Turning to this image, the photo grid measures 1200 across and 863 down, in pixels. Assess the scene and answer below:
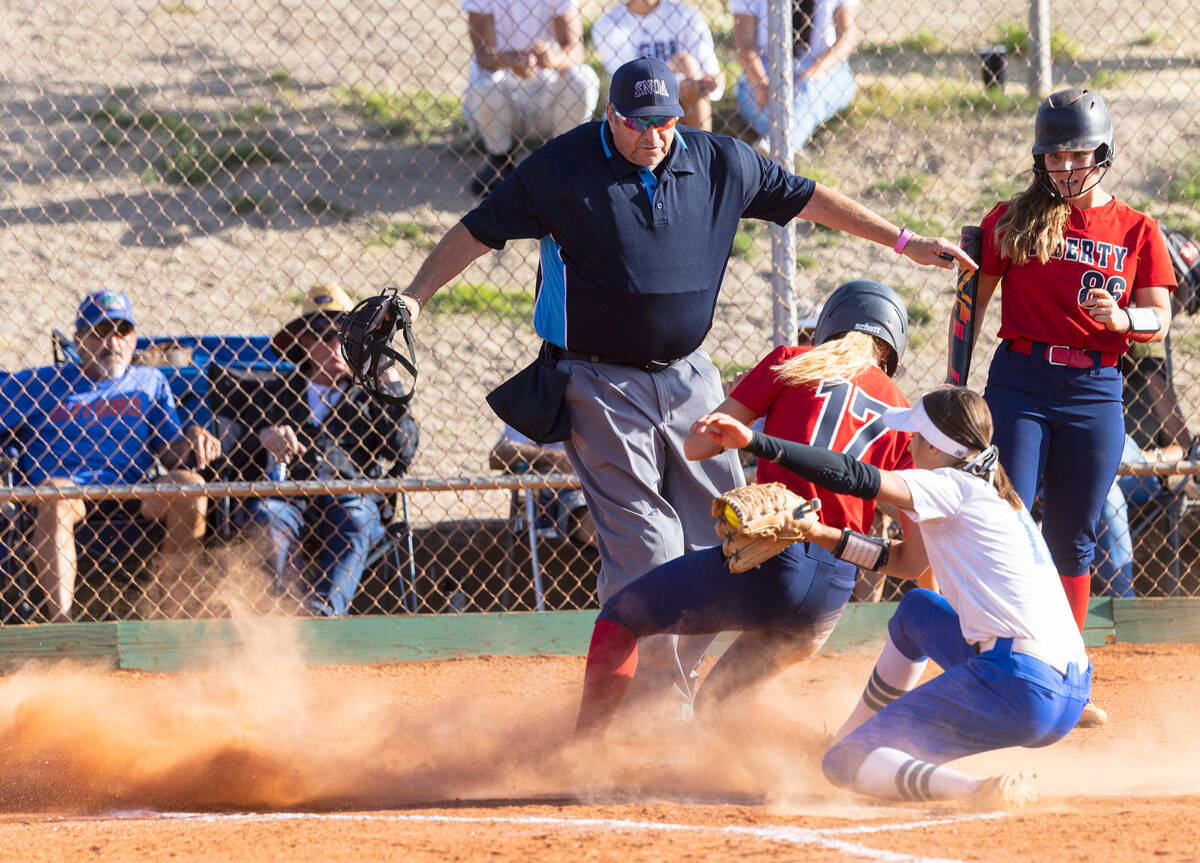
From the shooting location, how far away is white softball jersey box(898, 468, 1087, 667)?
3508mm

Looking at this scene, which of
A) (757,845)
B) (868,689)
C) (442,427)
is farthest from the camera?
(442,427)

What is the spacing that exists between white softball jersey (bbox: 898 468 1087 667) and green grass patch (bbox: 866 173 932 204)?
637cm

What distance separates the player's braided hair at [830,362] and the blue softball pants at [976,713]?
2.86 ft

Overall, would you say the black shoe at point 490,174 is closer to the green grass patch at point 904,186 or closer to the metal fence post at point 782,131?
the green grass patch at point 904,186

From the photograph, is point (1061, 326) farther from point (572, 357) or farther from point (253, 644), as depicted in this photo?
point (253, 644)

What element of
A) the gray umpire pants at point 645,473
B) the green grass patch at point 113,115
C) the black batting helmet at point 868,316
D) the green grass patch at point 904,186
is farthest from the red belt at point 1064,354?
the green grass patch at point 113,115

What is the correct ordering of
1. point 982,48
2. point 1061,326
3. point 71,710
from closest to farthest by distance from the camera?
point 1061,326 < point 71,710 < point 982,48

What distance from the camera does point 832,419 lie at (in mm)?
3688

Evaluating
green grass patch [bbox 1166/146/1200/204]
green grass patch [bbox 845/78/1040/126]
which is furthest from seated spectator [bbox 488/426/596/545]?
green grass patch [bbox 1166/146/1200/204]

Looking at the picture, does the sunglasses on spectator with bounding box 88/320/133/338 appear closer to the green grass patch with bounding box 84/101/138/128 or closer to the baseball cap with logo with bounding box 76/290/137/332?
the baseball cap with logo with bounding box 76/290/137/332

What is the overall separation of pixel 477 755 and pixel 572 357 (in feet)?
4.68

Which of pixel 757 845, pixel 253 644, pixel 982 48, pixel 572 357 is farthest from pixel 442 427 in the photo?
pixel 982 48

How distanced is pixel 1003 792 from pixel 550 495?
3239 mm

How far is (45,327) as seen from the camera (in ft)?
28.1
